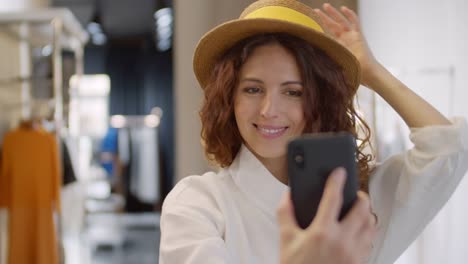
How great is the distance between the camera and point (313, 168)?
366 mm

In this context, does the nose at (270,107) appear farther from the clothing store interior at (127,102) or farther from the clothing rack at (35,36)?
the clothing rack at (35,36)

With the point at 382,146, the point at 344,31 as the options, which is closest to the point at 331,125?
the point at 344,31

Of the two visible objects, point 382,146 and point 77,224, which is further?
point 77,224

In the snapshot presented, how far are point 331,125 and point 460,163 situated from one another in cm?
17

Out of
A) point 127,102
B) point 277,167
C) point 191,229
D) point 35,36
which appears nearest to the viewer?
point 191,229

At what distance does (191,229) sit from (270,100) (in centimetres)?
17

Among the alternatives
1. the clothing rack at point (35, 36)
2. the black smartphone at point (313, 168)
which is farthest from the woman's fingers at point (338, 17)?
the clothing rack at point (35, 36)

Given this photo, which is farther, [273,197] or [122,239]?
[122,239]

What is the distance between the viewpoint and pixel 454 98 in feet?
3.33

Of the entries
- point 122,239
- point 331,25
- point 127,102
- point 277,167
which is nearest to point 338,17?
point 331,25

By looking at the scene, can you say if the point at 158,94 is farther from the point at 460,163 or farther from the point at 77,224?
the point at 460,163

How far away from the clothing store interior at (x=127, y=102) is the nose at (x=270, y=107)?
346mm

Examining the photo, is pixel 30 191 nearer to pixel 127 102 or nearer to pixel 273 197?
pixel 273 197

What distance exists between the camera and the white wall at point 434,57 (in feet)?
3.09
